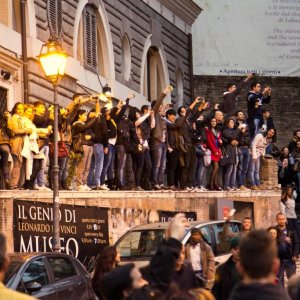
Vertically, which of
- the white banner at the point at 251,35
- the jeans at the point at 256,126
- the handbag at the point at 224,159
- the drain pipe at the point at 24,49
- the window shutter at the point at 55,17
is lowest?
the handbag at the point at 224,159

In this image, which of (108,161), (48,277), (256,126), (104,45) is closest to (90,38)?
(104,45)

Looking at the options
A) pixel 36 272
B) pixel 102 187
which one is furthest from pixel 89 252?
pixel 36 272

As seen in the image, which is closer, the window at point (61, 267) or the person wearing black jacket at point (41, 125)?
the window at point (61, 267)

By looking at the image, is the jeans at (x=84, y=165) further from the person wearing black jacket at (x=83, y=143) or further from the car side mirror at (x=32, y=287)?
the car side mirror at (x=32, y=287)

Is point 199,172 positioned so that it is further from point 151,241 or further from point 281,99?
point 281,99

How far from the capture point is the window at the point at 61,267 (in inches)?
569

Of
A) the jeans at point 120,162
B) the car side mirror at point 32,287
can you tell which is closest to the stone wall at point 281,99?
the jeans at point 120,162

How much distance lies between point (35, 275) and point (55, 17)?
45.7ft

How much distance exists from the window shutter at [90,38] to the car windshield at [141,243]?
1174cm

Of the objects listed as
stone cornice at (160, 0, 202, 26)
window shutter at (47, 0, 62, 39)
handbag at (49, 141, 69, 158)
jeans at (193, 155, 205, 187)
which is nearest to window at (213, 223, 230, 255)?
handbag at (49, 141, 69, 158)

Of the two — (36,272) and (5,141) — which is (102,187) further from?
(36,272)

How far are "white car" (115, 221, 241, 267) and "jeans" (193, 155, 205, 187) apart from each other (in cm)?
670

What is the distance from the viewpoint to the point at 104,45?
3152 centimetres

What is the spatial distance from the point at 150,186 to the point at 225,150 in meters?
2.77
